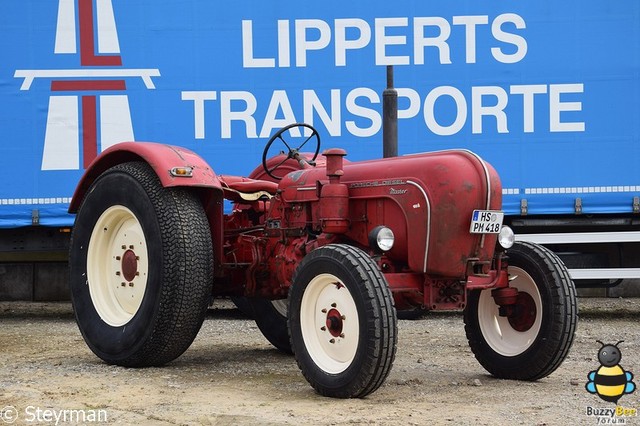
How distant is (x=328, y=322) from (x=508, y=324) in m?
1.39

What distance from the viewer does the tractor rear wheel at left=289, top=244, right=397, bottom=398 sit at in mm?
5406

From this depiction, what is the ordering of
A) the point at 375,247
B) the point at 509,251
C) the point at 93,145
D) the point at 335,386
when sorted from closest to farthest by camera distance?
the point at 335,386 < the point at 375,247 < the point at 509,251 < the point at 93,145

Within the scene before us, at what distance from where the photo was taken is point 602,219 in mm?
10859

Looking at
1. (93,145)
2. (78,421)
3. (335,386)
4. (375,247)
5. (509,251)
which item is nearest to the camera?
(78,421)

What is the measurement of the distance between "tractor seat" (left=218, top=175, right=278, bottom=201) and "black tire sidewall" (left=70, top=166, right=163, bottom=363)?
0.71 metres

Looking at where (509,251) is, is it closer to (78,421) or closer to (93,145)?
(78,421)

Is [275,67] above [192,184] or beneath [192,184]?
above

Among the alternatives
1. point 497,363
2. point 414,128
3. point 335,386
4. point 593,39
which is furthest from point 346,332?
point 593,39

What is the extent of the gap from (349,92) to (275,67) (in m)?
0.85

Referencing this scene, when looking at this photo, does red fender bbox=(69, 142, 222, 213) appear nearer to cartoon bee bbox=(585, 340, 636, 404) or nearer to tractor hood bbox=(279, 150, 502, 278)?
tractor hood bbox=(279, 150, 502, 278)

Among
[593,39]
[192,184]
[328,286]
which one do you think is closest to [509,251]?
[328,286]

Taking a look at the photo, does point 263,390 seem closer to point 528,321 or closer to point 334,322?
point 334,322

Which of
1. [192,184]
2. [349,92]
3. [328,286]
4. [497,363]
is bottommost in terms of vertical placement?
[497,363]

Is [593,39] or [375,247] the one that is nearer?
[375,247]
